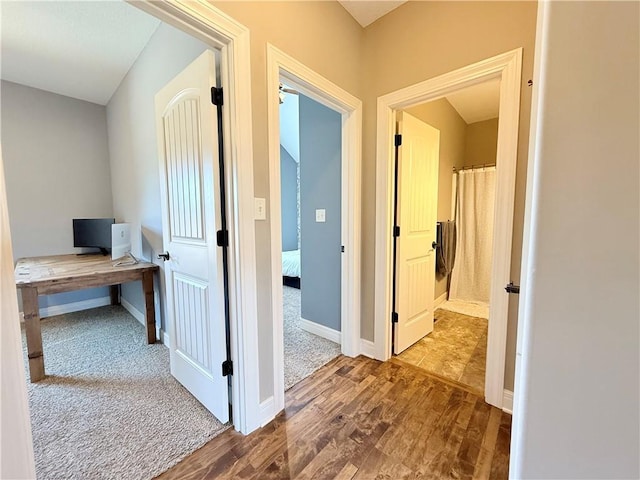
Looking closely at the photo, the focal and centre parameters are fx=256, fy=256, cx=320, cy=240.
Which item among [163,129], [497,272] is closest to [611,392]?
[497,272]

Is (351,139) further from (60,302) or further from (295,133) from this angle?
(60,302)

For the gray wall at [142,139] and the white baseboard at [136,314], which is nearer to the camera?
the gray wall at [142,139]

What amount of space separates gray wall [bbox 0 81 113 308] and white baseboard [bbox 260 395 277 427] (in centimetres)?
332

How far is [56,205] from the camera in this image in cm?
319

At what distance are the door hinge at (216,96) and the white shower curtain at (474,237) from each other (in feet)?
11.3

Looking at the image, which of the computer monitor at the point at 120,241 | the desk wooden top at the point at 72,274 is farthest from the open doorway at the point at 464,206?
the computer monitor at the point at 120,241

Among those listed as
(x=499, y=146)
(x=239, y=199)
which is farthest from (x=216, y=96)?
(x=499, y=146)

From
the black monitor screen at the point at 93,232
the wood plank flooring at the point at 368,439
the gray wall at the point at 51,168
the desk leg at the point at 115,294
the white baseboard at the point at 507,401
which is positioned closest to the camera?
the wood plank flooring at the point at 368,439

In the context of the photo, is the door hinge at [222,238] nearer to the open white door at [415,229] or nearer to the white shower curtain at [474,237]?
the open white door at [415,229]

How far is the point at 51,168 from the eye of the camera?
3.12 m

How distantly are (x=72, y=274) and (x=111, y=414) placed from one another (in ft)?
4.16

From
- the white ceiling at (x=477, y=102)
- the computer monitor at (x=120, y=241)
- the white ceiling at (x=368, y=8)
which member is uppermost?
the white ceiling at (x=368, y=8)

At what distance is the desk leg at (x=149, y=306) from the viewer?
2.40 metres

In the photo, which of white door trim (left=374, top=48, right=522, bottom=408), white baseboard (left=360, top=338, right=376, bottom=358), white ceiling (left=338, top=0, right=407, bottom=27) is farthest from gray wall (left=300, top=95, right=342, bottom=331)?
white ceiling (left=338, top=0, right=407, bottom=27)
